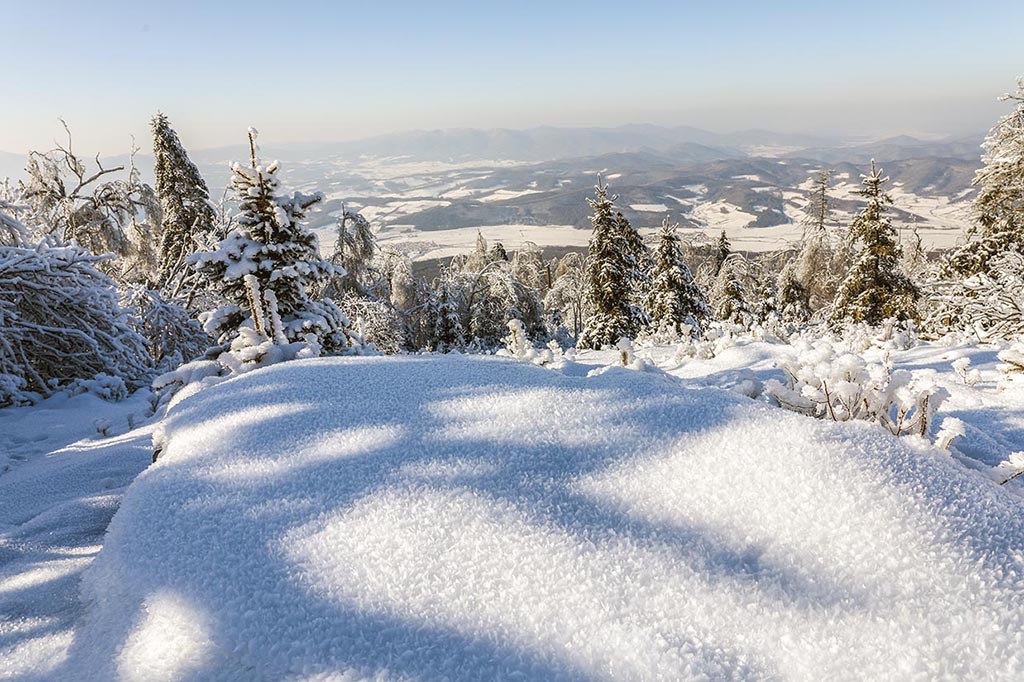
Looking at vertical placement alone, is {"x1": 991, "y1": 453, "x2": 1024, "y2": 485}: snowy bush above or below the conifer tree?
above

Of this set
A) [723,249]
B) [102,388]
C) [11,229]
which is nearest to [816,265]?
[723,249]

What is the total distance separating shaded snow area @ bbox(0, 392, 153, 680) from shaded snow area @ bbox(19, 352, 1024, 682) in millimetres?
174

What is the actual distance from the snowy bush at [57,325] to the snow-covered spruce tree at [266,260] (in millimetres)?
1756

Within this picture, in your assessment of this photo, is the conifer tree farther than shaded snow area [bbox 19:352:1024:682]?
Yes

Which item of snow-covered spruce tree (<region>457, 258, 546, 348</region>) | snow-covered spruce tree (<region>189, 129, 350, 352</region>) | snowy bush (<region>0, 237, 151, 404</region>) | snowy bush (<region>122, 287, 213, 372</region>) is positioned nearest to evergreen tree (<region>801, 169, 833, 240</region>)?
snow-covered spruce tree (<region>457, 258, 546, 348</region>)

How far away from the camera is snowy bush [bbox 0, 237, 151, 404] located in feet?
17.1

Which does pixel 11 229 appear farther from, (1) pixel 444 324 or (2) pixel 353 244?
(1) pixel 444 324

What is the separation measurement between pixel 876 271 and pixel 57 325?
Answer: 22232mm

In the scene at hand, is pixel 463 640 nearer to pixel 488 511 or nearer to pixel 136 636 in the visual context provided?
pixel 488 511

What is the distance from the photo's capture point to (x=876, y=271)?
18484 millimetres

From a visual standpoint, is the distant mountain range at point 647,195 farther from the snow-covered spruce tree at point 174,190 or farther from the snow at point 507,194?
the snow-covered spruce tree at point 174,190

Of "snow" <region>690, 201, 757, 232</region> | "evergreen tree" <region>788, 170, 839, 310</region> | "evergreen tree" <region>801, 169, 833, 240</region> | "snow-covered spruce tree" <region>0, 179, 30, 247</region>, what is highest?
"snow-covered spruce tree" <region>0, 179, 30, 247</region>

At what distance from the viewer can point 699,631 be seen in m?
1.16

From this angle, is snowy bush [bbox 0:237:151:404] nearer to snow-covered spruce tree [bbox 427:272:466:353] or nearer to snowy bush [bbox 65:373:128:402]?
snowy bush [bbox 65:373:128:402]
